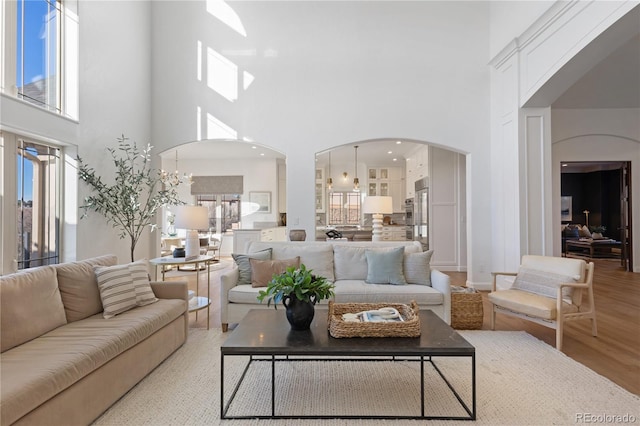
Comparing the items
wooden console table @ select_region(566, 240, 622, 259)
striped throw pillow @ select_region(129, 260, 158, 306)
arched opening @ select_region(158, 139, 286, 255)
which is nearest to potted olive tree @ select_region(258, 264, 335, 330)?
striped throw pillow @ select_region(129, 260, 158, 306)

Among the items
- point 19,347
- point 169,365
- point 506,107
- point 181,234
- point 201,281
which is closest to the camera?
point 19,347

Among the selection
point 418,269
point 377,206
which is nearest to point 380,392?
point 418,269

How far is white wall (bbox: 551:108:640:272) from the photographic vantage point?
21.2 ft

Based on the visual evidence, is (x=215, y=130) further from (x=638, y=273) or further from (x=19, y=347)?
(x=638, y=273)

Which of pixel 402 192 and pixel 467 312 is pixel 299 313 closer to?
pixel 467 312

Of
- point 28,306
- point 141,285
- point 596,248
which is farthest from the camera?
point 596,248

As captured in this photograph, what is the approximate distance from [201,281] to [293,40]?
4466 millimetres

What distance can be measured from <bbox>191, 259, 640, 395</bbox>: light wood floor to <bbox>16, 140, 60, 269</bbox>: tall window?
178 cm

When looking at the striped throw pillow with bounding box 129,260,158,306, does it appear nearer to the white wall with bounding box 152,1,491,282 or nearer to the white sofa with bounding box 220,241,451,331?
the white sofa with bounding box 220,241,451,331

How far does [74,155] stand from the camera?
4.09 metres

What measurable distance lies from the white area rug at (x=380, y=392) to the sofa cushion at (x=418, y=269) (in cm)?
94

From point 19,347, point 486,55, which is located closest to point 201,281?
point 19,347

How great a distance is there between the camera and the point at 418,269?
145 inches

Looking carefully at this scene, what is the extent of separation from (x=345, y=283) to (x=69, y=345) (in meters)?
2.39
